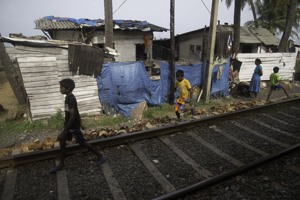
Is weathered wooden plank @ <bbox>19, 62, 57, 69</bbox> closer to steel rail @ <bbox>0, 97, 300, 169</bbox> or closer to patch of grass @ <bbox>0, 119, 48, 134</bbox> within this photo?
patch of grass @ <bbox>0, 119, 48, 134</bbox>

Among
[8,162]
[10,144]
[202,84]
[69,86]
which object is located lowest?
[10,144]

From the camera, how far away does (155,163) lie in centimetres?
396

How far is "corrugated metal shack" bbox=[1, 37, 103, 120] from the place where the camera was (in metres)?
6.30

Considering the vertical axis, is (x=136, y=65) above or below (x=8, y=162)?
above

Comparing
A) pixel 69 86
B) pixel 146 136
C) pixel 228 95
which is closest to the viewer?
pixel 69 86

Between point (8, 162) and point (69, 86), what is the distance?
1.96 meters

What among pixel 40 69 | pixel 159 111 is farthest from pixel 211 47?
pixel 40 69

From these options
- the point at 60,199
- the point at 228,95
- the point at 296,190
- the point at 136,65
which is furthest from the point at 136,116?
the point at 228,95

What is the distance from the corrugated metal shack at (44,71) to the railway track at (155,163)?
11.0ft

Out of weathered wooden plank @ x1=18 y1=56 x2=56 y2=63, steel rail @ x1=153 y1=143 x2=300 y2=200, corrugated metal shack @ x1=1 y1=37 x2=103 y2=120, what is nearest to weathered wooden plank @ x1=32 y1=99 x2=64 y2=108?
corrugated metal shack @ x1=1 y1=37 x2=103 y2=120

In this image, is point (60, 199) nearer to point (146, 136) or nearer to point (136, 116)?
point (146, 136)

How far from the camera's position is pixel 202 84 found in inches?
376

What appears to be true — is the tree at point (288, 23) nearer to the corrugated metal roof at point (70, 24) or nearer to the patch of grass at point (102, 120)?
the corrugated metal roof at point (70, 24)

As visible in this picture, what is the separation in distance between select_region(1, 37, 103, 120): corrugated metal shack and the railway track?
3.36m
